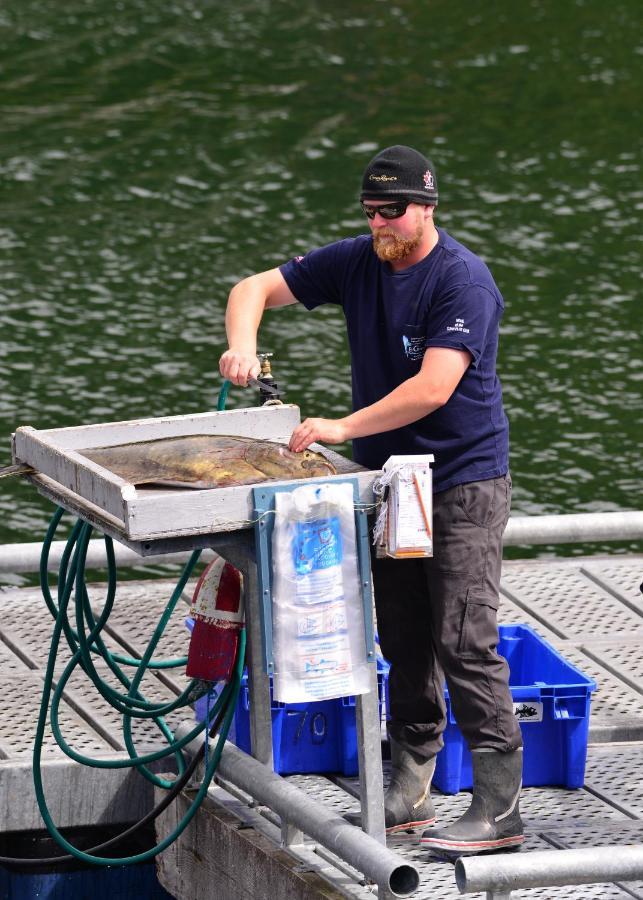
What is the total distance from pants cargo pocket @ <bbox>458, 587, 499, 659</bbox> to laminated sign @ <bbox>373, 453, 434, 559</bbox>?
1.18 feet

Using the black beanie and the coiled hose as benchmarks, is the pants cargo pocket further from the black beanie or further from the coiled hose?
the black beanie

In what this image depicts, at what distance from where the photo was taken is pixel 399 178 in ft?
17.7

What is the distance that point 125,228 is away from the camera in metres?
15.4

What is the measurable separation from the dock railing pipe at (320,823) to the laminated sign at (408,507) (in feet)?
2.66

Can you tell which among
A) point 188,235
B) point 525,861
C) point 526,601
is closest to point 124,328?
point 188,235

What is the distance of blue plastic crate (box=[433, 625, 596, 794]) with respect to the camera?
6.11 m

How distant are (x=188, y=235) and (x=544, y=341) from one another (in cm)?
335

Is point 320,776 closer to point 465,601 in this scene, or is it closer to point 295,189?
point 465,601

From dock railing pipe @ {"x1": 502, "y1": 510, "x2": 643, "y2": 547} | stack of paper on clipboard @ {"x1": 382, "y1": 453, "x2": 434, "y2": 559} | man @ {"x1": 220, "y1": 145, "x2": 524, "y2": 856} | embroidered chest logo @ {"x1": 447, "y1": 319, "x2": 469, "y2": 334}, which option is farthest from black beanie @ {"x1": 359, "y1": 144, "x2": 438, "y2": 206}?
dock railing pipe @ {"x1": 502, "y1": 510, "x2": 643, "y2": 547}

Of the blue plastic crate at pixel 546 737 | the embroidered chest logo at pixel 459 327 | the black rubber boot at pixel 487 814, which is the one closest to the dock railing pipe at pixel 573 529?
the blue plastic crate at pixel 546 737

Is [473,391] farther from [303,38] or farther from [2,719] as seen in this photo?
[303,38]

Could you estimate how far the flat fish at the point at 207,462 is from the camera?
530 cm

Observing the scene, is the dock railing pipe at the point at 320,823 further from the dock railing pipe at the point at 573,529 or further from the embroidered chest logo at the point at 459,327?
the dock railing pipe at the point at 573,529

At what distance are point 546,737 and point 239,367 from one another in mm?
1662
